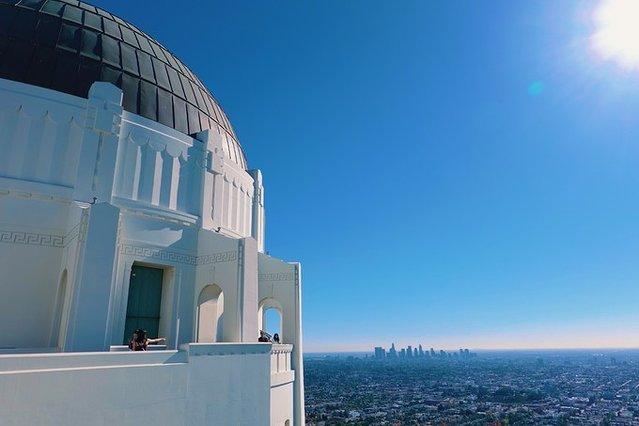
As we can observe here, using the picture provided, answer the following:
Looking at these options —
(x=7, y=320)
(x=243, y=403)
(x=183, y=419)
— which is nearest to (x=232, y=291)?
(x=243, y=403)

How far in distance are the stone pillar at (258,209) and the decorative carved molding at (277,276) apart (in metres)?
2.01

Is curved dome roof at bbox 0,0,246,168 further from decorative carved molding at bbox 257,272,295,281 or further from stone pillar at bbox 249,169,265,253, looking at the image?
decorative carved molding at bbox 257,272,295,281

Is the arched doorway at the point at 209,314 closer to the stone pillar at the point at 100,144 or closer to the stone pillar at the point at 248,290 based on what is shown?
the stone pillar at the point at 248,290

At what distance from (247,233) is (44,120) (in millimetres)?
7433

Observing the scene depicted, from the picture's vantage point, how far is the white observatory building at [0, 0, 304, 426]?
25.2ft

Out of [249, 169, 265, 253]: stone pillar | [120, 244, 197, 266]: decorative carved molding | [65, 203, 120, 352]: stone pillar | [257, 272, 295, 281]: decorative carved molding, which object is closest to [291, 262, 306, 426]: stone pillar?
[257, 272, 295, 281]: decorative carved molding

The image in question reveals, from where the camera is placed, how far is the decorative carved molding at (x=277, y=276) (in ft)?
48.7

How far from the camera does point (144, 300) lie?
39.9 ft

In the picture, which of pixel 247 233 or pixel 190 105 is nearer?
pixel 190 105

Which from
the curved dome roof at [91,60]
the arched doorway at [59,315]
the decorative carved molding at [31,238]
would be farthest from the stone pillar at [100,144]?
the arched doorway at [59,315]

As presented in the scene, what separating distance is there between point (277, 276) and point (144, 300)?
14.8 feet

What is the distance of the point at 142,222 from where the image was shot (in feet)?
39.4

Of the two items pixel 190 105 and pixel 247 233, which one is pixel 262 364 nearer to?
pixel 247 233

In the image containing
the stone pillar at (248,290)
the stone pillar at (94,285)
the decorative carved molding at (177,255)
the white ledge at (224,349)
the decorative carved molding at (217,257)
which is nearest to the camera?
the white ledge at (224,349)
